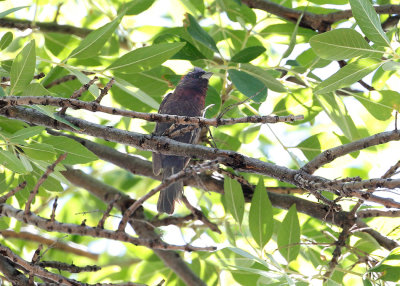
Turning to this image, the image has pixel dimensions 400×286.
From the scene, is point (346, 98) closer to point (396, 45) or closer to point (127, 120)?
point (396, 45)

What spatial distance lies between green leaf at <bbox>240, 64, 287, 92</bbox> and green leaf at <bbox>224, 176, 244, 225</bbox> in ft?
1.65

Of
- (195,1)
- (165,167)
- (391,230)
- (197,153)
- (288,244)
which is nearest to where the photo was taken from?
(197,153)

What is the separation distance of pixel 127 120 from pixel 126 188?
3.78 ft

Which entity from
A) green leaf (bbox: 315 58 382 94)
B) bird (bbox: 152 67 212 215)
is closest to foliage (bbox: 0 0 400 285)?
green leaf (bbox: 315 58 382 94)

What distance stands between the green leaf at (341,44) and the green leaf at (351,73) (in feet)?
0.11

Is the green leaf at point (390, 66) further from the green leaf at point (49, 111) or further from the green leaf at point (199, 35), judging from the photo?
the green leaf at point (49, 111)

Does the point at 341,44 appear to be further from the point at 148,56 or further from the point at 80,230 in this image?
the point at 80,230

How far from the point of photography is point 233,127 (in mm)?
3182

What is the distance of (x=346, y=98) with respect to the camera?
10.7 feet

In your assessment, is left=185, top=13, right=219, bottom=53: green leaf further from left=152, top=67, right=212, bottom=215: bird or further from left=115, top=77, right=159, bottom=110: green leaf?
left=152, top=67, right=212, bottom=215: bird

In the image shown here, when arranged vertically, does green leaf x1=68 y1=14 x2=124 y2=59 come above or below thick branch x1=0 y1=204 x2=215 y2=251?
above

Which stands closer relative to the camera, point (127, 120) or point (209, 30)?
point (127, 120)

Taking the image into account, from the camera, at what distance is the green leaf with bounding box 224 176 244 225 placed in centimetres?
252

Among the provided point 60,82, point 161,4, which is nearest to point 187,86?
point 161,4
